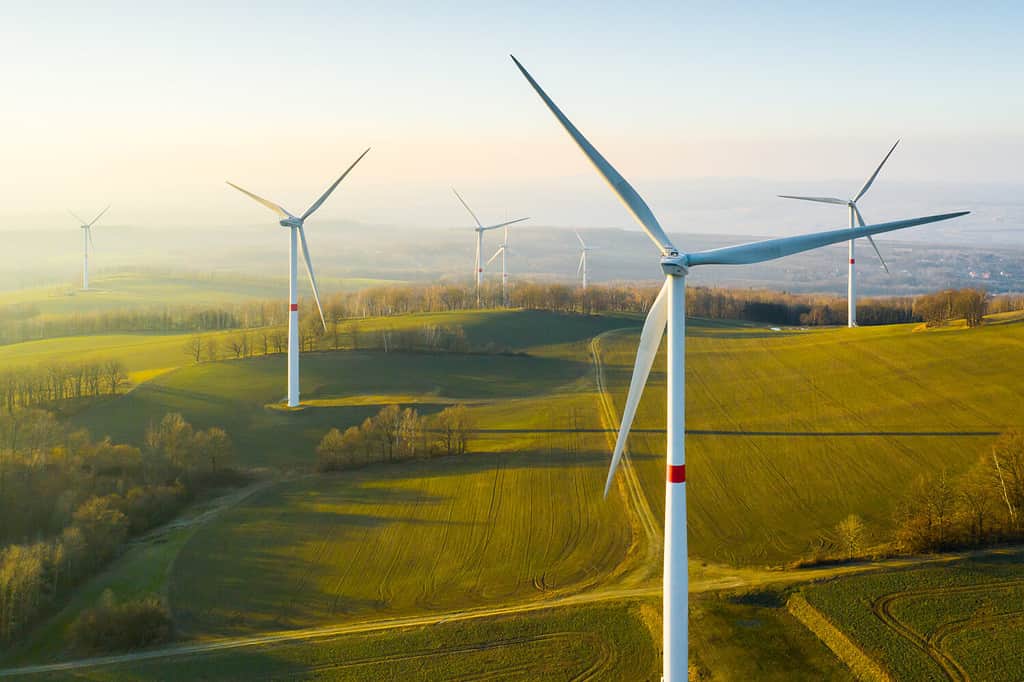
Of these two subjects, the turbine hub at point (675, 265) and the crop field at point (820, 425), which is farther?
the crop field at point (820, 425)

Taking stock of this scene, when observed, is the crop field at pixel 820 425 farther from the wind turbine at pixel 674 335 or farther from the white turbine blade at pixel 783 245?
the white turbine blade at pixel 783 245

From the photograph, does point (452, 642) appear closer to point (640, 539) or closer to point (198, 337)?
point (640, 539)

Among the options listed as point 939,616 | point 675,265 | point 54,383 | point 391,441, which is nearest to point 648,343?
point 675,265

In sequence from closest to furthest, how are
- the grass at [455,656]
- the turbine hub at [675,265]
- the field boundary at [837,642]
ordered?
the turbine hub at [675,265] → the field boundary at [837,642] → the grass at [455,656]

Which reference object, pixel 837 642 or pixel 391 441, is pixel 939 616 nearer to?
pixel 837 642

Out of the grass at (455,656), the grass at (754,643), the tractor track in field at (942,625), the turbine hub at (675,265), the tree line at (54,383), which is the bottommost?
the grass at (455,656)

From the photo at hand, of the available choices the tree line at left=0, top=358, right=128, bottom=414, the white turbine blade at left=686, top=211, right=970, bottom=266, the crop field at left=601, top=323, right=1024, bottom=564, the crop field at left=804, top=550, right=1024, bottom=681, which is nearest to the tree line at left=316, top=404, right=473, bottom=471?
the crop field at left=601, top=323, right=1024, bottom=564

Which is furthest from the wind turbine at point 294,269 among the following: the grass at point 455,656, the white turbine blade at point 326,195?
the grass at point 455,656
